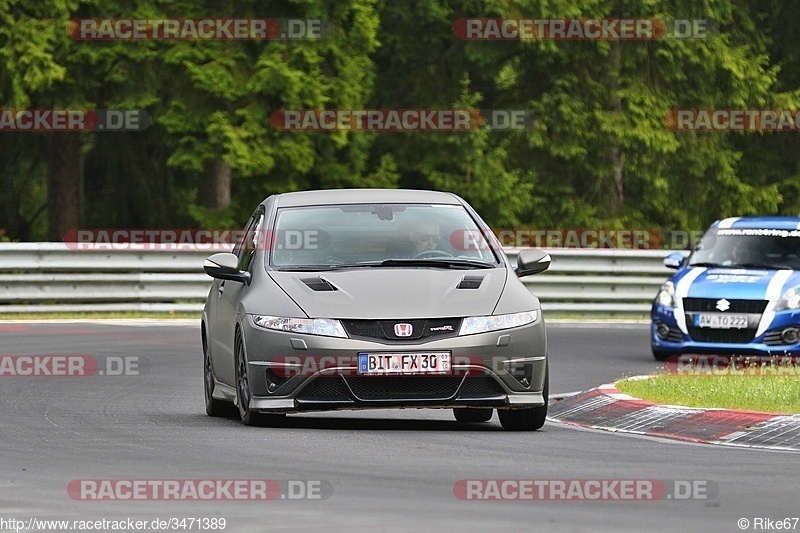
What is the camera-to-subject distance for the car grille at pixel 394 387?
12.0 meters

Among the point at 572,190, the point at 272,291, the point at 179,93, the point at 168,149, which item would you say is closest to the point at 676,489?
the point at 272,291

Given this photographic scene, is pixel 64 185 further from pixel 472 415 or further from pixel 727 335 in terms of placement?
pixel 472 415

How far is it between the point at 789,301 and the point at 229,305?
7975mm

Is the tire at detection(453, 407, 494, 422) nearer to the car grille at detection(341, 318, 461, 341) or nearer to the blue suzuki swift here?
the car grille at detection(341, 318, 461, 341)

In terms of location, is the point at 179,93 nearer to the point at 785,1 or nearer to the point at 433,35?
the point at 433,35

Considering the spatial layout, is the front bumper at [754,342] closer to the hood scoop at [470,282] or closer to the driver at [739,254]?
the driver at [739,254]

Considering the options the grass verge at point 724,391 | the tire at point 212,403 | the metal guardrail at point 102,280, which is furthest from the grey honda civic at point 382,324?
the metal guardrail at point 102,280

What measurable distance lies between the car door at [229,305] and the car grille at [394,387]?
1.20 metres

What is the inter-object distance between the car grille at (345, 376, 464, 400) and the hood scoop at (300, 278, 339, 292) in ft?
2.05

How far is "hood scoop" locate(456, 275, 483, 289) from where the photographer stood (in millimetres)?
12352

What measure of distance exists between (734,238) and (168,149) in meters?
18.9

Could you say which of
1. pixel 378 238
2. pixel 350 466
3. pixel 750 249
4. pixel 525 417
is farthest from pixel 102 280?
pixel 350 466

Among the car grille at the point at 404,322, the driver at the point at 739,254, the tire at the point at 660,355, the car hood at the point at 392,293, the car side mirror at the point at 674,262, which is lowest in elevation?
the tire at the point at 660,355

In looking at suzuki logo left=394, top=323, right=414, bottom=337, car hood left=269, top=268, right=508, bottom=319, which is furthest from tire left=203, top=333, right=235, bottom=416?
suzuki logo left=394, top=323, right=414, bottom=337
